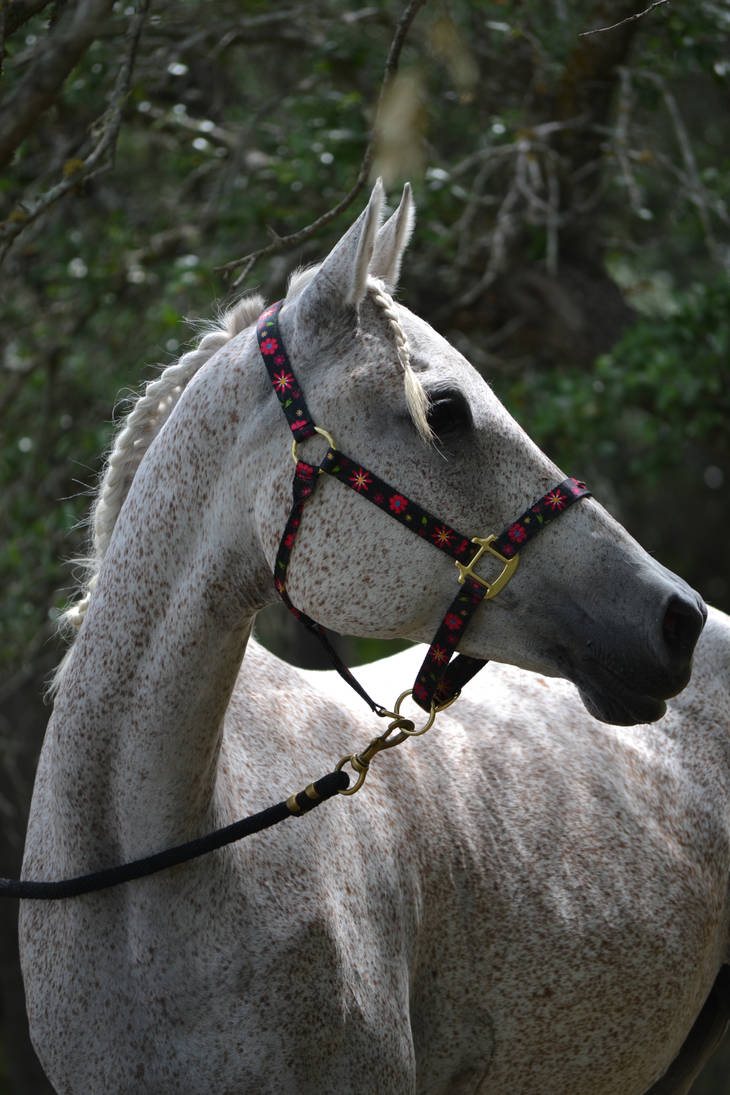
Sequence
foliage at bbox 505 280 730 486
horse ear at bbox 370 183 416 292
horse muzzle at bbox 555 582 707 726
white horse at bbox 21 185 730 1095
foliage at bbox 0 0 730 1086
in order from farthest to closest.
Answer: foliage at bbox 505 280 730 486 → foliage at bbox 0 0 730 1086 → horse ear at bbox 370 183 416 292 → white horse at bbox 21 185 730 1095 → horse muzzle at bbox 555 582 707 726

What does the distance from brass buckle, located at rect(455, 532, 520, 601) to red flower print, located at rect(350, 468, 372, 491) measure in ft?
0.69

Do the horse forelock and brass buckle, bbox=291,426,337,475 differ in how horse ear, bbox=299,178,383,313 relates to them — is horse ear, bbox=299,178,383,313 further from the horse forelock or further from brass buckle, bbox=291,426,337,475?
brass buckle, bbox=291,426,337,475

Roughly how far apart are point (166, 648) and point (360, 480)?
18.8 inches

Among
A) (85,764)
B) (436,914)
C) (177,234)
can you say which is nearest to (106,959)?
(85,764)

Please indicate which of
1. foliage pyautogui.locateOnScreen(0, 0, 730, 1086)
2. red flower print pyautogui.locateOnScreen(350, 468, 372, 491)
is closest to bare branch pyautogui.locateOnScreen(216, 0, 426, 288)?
red flower print pyautogui.locateOnScreen(350, 468, 372, 491)

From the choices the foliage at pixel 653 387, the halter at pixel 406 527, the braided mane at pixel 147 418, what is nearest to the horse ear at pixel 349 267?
the halter at pixel 406 527

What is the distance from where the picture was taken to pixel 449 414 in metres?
1.84

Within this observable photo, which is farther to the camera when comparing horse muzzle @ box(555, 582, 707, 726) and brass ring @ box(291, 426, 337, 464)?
brass ring @ box(291, 426, 337, 464)

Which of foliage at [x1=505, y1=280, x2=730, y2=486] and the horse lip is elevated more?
the horse lip

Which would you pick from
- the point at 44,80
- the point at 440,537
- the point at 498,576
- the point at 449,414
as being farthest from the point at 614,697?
the point at 44,80

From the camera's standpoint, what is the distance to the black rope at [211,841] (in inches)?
74.3

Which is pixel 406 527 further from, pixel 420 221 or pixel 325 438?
pixel 420 221

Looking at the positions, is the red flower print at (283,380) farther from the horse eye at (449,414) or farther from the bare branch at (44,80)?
the bare branch at (44,80)

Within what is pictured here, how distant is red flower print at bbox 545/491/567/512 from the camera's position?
1822 millimetres
